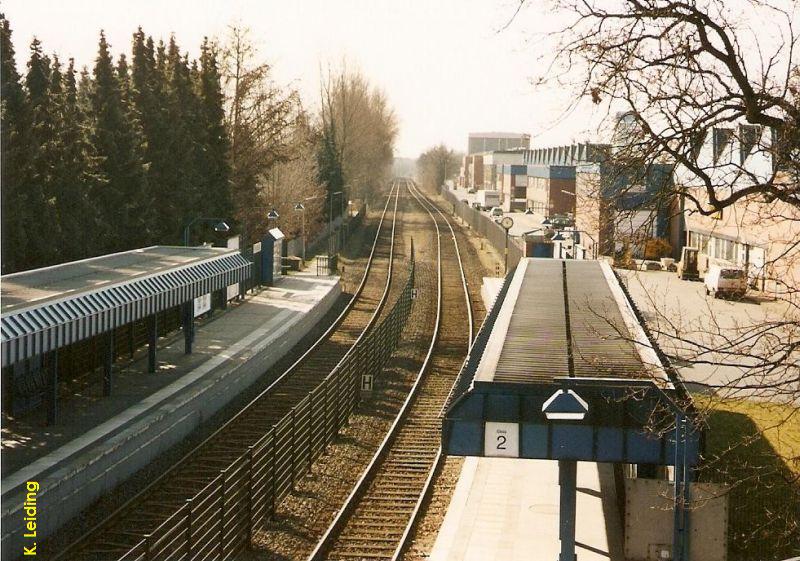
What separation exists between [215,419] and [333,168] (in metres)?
56.9

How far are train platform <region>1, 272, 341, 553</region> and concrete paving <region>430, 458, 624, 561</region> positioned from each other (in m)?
5.57

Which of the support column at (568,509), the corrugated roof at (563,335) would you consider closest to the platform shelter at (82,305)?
the corrugated roof at (563,335)

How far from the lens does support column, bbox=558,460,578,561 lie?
38.1 ft

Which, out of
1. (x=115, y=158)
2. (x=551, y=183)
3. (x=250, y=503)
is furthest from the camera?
(x=551, y=183)

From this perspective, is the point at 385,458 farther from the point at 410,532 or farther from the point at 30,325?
the point at 30,325

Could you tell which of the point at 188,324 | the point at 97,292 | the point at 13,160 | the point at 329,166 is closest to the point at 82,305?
the point at 97,292

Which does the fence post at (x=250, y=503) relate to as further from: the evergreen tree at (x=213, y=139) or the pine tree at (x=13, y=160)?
the evergreen tree at (x=213, y=139)

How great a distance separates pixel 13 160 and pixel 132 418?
1196cm

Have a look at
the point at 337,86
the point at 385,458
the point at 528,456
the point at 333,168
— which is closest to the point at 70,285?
the point at 385,458

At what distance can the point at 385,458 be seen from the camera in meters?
19.5

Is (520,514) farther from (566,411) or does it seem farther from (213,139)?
(213,139)

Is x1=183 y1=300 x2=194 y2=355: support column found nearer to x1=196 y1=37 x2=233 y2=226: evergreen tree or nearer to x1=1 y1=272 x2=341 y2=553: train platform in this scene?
x1=1 y1=272 x2=341 y2=553: train platform

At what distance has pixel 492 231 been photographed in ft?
213

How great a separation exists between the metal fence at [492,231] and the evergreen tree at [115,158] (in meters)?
13.7
